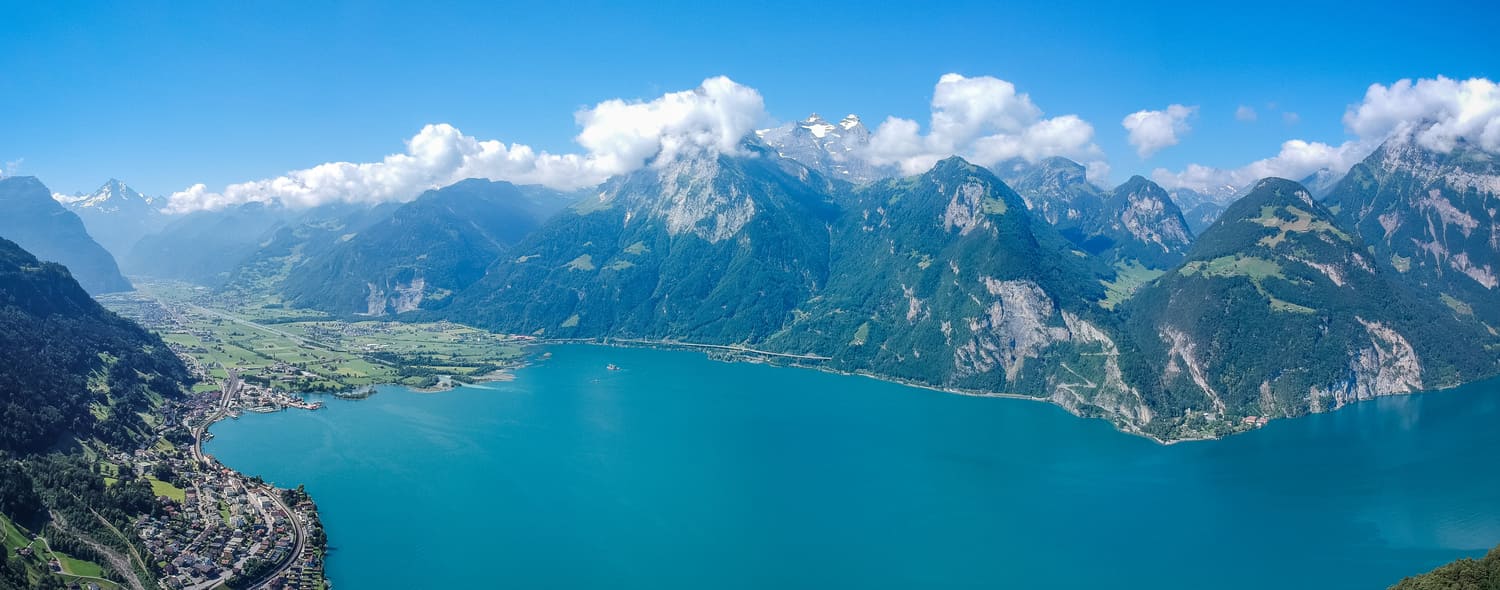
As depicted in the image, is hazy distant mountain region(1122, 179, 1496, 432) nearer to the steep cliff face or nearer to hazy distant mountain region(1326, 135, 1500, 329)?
the steep cliff face

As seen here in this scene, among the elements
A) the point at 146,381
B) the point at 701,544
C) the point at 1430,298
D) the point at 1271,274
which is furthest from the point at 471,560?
the point at 1430,298

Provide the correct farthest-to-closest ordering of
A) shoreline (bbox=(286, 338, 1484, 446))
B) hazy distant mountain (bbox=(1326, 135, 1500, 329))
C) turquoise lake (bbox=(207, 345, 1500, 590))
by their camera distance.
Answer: hazy distant mountain (bbox=(1326, 135, 1500, 329)), shoreline (bbox=(286, 338, 1484, 446)), turquoise lake (bbox=(207, 345, 1500, 590))

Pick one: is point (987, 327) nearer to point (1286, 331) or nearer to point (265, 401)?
point (1286, 331)

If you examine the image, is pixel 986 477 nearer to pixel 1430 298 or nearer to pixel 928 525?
pixel 928 525

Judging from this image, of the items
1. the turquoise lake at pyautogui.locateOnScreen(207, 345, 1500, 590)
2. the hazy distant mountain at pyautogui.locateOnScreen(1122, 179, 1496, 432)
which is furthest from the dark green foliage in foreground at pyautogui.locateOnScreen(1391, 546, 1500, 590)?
the hazy distant mountain at pyautogui.locateOnScreen(1122, 179, 1496, 432)

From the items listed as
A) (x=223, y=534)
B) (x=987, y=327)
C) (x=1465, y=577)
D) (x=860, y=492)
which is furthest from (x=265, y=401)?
(x=1465, y=577)
